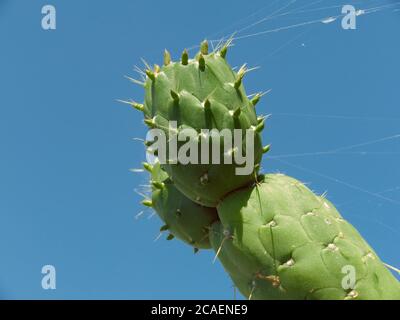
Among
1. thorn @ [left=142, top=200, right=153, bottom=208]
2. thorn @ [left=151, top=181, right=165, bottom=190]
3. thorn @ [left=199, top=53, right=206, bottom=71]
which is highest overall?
thorn @ [left=199, top=53, right=206, bottom=71]

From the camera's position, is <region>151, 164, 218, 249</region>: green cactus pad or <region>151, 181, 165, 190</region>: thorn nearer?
<region>151, 164, 218, 249</region>: green cactus pad

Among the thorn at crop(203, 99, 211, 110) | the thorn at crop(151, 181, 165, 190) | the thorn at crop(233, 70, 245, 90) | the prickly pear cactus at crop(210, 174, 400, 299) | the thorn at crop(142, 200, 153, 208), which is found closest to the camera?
the prickly pear cactus at crop(210, 174, 400, 299)

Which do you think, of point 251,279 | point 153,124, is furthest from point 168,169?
point 251,279

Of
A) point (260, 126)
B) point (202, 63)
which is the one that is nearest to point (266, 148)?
point (260, 126)

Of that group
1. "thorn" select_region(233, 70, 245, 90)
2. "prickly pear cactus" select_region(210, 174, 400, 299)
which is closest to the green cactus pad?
"prickly pear cactus" select_region(210, 174, 400, 299)

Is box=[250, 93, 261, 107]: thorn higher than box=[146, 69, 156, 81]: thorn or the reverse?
the reverse

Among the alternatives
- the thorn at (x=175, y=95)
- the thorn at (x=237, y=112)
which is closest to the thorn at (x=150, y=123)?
the thorn at (x=175, y=95)

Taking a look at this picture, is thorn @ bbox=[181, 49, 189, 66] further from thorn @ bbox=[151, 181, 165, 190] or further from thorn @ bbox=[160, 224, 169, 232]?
thorn @ bbox=[160, 224, 169, 232]
